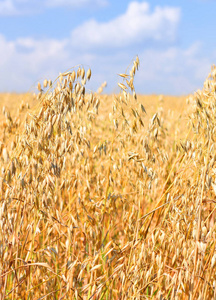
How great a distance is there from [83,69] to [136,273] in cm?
126

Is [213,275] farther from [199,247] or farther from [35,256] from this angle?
[35,256]

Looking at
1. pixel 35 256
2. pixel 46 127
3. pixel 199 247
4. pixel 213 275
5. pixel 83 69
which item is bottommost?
pixel 213 275

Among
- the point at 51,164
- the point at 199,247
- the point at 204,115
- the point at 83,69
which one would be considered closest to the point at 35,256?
the point at 51,164

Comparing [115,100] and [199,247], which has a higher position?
[115,100]

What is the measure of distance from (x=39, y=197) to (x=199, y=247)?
36.5 inches

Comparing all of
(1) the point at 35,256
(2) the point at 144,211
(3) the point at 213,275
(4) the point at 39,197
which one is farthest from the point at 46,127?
(2) the point at 144,211

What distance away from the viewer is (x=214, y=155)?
1862 millimetres

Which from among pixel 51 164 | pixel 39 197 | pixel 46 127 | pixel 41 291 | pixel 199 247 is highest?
pixel 46 127

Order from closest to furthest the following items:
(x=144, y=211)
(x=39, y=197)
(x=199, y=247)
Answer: (x=199, y=247)
(x=39, y=197)
(x=144, y=211)

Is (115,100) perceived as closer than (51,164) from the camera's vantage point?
No

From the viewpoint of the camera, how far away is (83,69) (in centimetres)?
213

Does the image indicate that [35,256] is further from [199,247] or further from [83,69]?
[83,69]

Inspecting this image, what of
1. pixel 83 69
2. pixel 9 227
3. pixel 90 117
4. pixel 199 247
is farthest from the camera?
pixel 90 117

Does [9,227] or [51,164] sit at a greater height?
[51,164]
